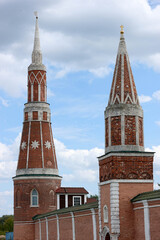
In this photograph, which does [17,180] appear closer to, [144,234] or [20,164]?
[20,164]

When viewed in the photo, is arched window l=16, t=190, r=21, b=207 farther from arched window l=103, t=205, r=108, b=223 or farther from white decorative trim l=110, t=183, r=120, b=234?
white decorative trim l=110, t=183, r=120, b=234

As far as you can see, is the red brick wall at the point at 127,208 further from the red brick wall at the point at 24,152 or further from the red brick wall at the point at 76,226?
the red brick wall at the point at 24,152

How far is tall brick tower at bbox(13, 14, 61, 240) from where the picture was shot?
183 feet

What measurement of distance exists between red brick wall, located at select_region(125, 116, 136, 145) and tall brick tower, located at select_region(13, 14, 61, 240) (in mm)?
29053

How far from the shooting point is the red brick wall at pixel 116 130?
29188 mm

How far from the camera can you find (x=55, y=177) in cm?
5788

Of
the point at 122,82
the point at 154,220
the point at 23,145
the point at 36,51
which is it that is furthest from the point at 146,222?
the point at 36,51

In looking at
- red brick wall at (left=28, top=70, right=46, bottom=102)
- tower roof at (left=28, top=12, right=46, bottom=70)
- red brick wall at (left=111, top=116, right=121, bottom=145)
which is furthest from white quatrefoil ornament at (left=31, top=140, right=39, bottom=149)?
red brick wall at (left=111, top=116, right=121, bottom=145)

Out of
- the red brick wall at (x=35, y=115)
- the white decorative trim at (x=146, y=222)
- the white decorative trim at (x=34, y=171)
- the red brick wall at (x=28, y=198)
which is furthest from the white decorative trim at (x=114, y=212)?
the red brick wall at (x=35, y=115)

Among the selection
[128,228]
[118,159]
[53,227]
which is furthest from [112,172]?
[53,227]

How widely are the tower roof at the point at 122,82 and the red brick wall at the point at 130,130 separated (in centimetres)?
120

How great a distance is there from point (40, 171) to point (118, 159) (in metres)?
29.8

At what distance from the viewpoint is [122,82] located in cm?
3042

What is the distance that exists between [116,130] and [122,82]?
3344 mm
